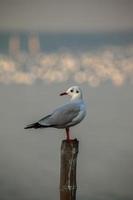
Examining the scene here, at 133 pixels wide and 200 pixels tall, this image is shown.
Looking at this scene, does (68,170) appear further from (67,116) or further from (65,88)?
(65,88)

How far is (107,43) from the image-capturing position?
260cm

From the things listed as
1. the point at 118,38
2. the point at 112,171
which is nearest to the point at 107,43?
the point at 118,38

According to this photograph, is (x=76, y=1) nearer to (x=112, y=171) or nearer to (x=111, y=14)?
(x=111, y=14)

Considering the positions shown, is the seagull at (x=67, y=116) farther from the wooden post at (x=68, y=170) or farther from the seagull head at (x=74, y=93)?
the wooden post at (x=68, y=170)

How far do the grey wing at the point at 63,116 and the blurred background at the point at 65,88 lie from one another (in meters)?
0.28

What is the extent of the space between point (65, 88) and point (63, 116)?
0.34 m

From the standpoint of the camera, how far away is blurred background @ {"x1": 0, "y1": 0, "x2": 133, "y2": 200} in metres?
2.59

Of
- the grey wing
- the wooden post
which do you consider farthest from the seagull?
the wooden post

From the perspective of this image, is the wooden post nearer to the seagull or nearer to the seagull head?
the seagull

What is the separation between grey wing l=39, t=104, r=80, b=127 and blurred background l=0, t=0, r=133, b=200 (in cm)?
28

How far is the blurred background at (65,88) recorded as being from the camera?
8.51ft

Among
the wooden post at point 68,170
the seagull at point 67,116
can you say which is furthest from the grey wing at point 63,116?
the wooden post at point 68,170

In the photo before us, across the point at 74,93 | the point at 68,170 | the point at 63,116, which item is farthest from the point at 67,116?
the point at 68,170

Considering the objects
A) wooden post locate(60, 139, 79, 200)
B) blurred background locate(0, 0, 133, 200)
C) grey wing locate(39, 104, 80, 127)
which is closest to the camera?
wooden post locate(60, 139, 79, 200)
